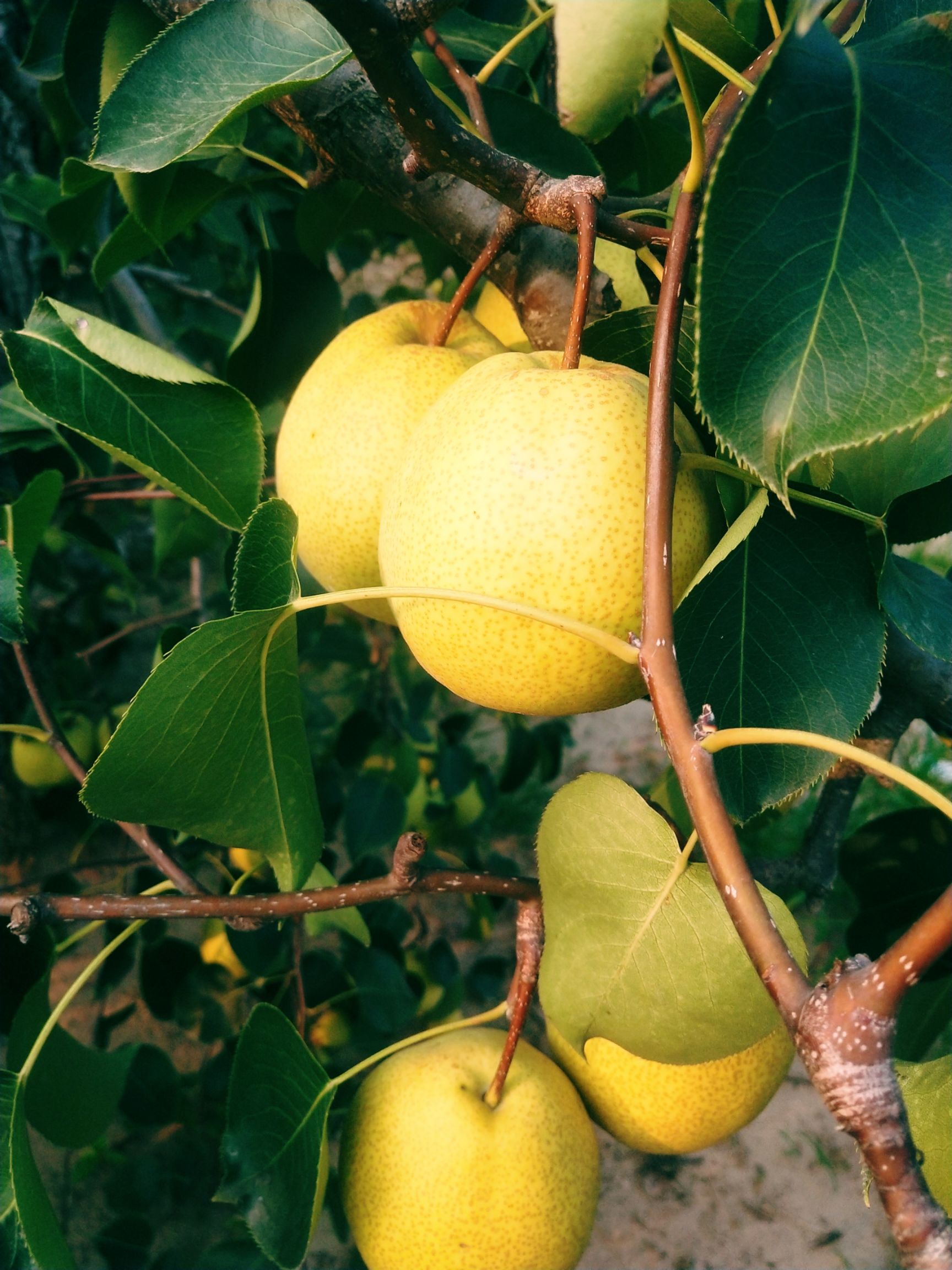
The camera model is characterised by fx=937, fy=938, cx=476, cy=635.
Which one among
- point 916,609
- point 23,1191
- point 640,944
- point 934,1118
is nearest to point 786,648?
point 916,609

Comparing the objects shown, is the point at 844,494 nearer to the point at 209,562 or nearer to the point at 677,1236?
the point at 677,1236

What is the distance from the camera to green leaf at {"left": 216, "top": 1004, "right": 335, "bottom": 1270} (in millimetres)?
660

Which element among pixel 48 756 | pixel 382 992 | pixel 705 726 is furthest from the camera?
pixel 48 756

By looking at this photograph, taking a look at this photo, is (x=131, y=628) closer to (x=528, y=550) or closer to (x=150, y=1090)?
(x=150, y=1090)

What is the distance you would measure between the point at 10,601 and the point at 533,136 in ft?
1.74

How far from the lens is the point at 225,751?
56 centimetres

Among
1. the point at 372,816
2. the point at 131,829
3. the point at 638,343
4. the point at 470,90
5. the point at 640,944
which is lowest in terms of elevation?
the point at 372,816

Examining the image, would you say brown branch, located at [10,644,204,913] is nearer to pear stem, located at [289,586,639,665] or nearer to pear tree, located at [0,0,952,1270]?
pear tree, located at [0,0,952,1270]

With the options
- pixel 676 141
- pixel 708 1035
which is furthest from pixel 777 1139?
pixel 676 141

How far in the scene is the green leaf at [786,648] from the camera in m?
0.53

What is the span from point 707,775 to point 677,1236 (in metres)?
1.13

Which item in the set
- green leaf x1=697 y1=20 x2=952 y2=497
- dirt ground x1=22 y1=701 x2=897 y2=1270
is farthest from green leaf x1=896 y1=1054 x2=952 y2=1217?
dirt ground x1=22 y1=701 x2=897 y2=1270

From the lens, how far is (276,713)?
0.58m

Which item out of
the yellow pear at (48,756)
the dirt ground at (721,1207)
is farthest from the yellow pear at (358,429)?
the dirt ground at (721,1207)
